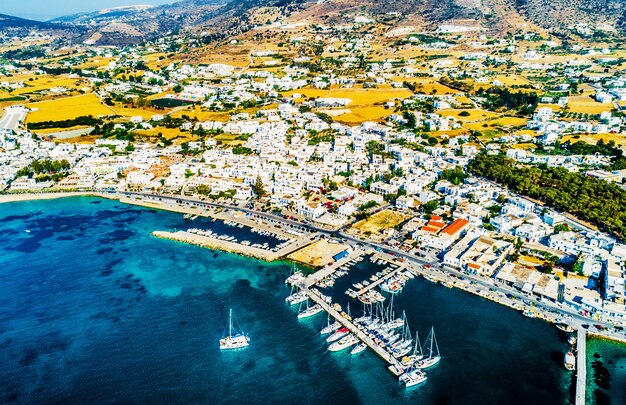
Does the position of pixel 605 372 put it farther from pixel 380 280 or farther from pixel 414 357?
pixel 380 280

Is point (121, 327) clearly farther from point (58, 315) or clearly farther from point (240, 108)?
point (240, 108)

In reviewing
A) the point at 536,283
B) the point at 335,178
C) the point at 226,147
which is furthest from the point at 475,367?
the point at 226,147

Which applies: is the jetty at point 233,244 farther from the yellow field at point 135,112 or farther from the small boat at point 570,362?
the yellow field at point 135,112

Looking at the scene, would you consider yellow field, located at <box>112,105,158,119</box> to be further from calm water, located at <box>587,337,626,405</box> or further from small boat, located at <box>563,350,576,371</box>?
calm water, located at <box>587,337,626,405</box>

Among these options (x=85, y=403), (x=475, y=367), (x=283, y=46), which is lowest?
(x=475, y=367)

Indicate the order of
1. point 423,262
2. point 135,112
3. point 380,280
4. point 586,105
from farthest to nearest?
point 135,112
point 586,105
point 423,262
point 380,280

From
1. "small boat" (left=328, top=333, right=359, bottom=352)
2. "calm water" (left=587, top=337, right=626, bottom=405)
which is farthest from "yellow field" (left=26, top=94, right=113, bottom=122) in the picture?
"calm water" (left=587, top=337, right=626, bottom=405)

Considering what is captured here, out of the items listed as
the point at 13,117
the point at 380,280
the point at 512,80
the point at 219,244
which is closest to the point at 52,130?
the point at 13,117
